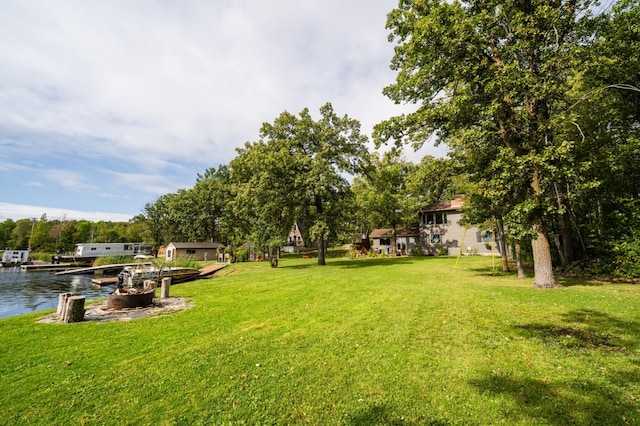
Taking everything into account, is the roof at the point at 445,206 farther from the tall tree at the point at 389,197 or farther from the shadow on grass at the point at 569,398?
the shadow on grass at the point at 569,398

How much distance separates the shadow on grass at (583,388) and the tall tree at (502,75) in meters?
5.86

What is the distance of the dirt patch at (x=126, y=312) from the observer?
27.0 feet

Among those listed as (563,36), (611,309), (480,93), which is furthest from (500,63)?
(611,309)

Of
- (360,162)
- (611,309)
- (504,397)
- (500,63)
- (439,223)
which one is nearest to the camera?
(504,397)

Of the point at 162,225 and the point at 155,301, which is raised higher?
the point at 162,225

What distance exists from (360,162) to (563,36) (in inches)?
597

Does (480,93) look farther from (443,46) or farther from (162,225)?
(162,225)

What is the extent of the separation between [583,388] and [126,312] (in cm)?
1109

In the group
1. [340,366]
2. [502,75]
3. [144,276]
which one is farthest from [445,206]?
[340,366]

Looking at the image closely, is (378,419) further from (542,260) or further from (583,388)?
(542,260)

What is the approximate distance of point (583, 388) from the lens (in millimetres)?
3904

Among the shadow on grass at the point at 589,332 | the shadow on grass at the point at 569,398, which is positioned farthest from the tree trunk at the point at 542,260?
the shadow on grass at the point at 569,398

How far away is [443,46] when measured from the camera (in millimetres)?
11008

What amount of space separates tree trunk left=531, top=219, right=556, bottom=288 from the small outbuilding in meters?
41.3
